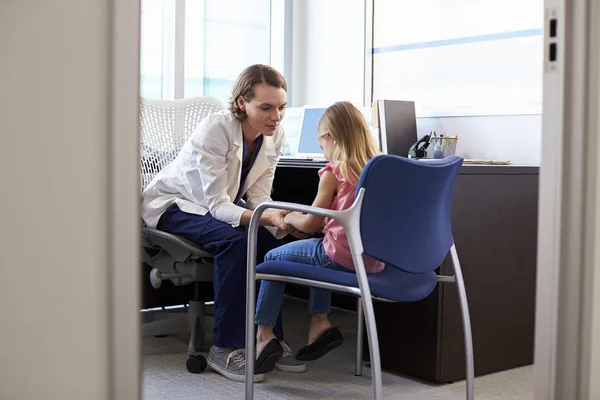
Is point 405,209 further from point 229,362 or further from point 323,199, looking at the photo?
point 229,362

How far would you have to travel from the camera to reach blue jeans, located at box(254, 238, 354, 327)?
2312 mm

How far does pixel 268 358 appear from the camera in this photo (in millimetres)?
2529

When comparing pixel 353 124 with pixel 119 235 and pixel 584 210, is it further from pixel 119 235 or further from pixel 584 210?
pixel 119 235

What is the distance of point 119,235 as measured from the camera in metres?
1.13

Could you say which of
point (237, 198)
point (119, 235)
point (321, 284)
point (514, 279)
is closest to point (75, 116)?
point (119, 235)

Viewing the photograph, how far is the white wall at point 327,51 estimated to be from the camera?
3852 millimetres

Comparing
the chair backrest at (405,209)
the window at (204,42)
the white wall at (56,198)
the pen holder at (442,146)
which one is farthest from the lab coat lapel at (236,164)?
→ the white wall at (56,198)

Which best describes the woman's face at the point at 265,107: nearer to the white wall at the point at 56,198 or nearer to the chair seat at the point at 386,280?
the chair seat at the point at 386,280

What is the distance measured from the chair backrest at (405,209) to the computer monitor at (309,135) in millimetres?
1330

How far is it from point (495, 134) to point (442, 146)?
0.82 ft

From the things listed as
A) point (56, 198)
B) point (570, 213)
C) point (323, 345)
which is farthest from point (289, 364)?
point (56, 198)

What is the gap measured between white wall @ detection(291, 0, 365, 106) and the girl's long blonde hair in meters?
1.33

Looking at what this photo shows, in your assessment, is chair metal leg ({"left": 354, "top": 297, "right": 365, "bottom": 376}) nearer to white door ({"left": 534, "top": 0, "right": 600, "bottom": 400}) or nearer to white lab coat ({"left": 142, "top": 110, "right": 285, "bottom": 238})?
white lab coat ({"left": 142, "top": 110, "right": 285, "bottom": 238})

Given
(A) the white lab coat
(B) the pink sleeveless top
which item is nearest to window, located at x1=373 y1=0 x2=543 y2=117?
(A) the white lab coat
